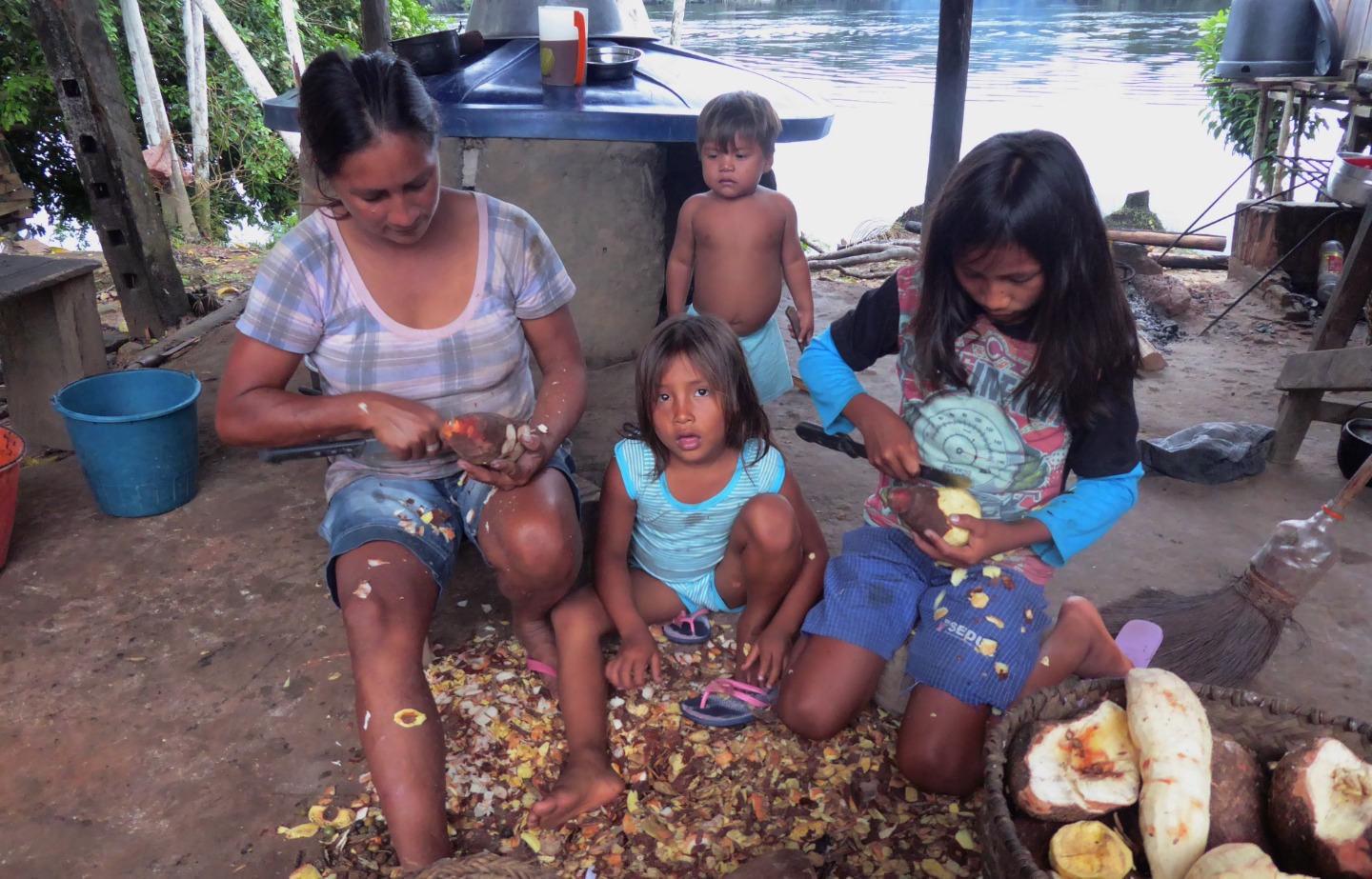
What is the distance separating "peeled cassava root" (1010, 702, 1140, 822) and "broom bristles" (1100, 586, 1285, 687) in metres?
0.84

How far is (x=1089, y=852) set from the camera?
132cm

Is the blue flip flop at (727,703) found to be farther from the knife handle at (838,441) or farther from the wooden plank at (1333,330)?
the wooden plank at (1333,330)

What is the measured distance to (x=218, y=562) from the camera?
2615 millimetres

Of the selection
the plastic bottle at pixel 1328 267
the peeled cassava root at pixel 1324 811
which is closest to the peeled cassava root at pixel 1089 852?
the peeled cassava root at pixel 1324 811

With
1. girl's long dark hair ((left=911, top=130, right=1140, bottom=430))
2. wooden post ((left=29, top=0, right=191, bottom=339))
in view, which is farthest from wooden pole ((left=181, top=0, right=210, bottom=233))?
girl's long dark hair ((left=911, top=130, right=1140, bottom=430))

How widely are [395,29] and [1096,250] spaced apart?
1034 centimetres

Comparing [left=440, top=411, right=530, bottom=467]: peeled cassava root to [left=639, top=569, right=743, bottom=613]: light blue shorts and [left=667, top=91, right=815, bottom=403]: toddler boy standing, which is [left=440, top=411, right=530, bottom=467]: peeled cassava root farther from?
[left=667, top=91, right=815, bottom=403]: toddler boy standing

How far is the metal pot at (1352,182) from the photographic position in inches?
141

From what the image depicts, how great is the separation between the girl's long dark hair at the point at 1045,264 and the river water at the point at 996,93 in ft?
6.91

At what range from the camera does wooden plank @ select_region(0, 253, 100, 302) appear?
318cm

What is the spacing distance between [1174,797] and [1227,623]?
116cm

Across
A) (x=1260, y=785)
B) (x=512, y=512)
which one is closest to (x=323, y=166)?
(x=512, y=512)

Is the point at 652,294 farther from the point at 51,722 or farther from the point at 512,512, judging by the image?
the point at 51,722

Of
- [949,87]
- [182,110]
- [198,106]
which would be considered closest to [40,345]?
[949,87]
